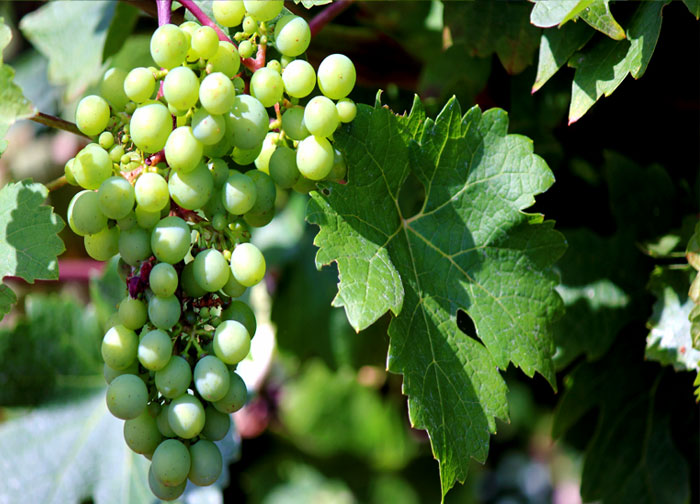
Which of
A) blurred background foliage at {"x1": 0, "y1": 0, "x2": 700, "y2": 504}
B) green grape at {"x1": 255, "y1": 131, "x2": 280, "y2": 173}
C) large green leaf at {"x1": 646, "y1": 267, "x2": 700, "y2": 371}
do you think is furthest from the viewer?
blurred background foliage at {"x1": 0, "y1": 0, "x2": 700, "y2": 504}

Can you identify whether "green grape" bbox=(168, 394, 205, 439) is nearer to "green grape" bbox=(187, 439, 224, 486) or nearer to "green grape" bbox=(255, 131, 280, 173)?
"green grape" bbox=(187, 439, 224, 486)

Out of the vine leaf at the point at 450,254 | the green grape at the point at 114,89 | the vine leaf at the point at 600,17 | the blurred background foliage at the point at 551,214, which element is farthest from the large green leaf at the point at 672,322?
the green grape at the point at 114,89

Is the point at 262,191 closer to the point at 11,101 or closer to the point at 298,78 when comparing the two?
the point at 298,78

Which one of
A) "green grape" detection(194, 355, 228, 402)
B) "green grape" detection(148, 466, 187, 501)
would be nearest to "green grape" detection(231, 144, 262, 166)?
"green grape" detection(194, 355, 228, 402)

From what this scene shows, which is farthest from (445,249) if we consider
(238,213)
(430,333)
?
(238,213)

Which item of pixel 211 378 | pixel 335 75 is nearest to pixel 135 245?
pixel 211 378
